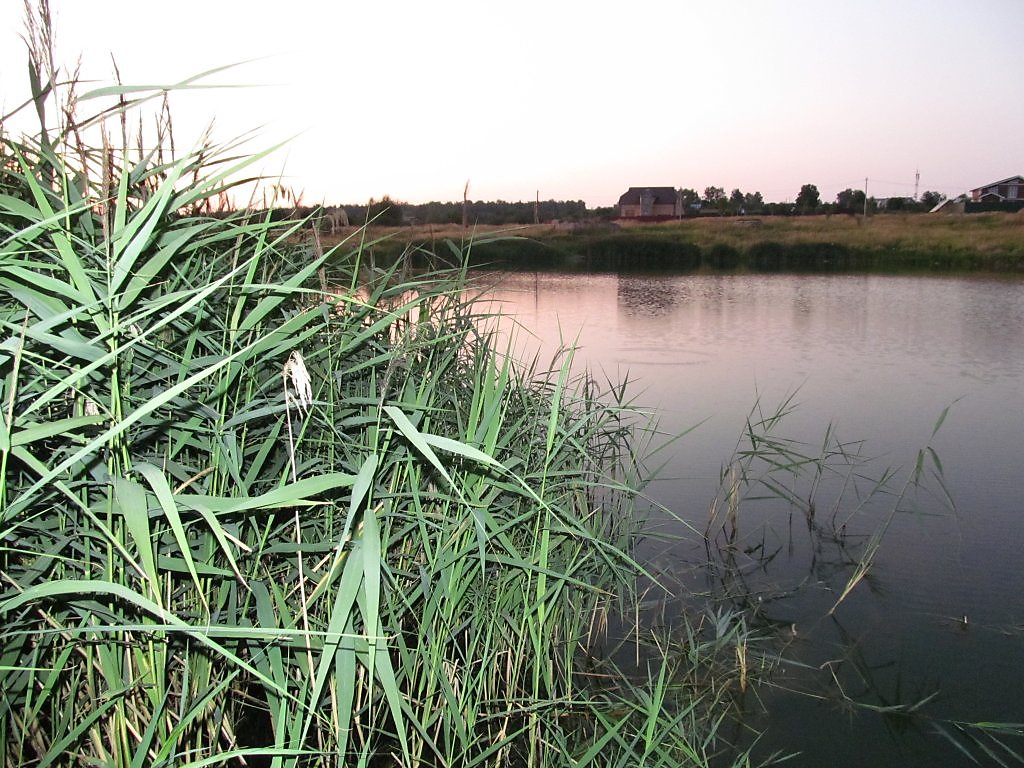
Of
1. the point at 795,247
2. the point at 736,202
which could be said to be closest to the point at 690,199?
the point at 736,202

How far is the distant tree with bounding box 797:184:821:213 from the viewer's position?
29.3 metres

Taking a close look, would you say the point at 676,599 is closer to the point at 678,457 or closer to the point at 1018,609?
the point at 1018,609

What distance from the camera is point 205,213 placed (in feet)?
6.36

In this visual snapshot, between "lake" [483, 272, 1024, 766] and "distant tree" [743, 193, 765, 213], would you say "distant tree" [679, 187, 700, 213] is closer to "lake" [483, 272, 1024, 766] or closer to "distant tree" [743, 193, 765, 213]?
"distant tree" [743, 193, 765, 213]

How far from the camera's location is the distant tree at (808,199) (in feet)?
96.0

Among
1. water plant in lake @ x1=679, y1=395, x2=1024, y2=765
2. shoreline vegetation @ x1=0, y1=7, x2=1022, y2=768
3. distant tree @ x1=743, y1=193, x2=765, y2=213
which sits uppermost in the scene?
distant tree @ x1=743, y1=193, x2=765, y2=213

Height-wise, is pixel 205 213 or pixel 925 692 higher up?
pixel 205 213

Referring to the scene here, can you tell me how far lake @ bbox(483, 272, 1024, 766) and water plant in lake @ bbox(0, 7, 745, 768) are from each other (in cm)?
51

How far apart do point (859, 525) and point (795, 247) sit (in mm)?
16082

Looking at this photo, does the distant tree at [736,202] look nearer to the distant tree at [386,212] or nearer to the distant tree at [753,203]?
the distant tree at [753,203]

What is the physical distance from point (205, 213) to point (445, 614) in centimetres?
112

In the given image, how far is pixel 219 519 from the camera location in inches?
54.8

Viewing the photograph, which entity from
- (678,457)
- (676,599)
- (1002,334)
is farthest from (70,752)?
(1002,334)

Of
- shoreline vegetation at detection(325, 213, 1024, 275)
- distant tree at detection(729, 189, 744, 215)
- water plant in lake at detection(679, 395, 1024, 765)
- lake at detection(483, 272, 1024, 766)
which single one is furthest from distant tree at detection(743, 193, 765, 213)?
water plant in lake at detection(679, 395, 1024, 765)
